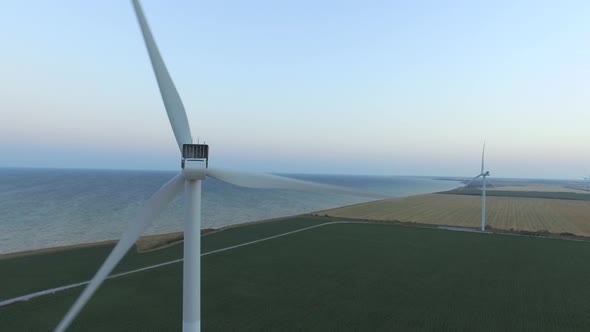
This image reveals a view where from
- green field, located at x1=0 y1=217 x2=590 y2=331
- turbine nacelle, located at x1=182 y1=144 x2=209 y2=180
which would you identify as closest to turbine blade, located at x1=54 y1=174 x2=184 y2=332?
turbine nacelle, located at x1=182 y1=144 x2=209 y2=180

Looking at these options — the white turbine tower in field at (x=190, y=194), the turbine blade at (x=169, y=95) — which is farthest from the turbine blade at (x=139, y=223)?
the turbine blade at (x=169, y=95)

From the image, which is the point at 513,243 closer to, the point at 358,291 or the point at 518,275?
the point at 518,275

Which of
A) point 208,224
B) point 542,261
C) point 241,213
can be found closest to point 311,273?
point 542,261

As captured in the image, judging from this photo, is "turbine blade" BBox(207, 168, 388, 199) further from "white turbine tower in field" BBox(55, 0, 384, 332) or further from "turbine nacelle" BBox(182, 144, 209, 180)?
"turbine nacelle" BBox(182, 144, 209, 180)

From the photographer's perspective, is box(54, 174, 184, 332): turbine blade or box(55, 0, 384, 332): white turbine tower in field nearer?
box(54, 174, 184, 332): turbine blade

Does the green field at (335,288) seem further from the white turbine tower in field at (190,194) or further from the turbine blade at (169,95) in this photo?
the turbine blade at (169,95)
